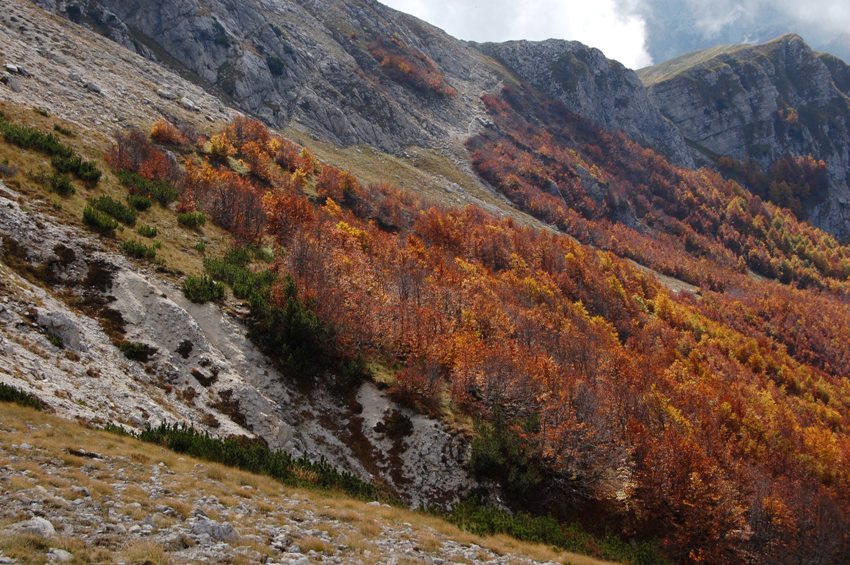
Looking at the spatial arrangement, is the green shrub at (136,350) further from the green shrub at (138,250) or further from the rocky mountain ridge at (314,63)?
the rocky mountain ridge at (314,63)

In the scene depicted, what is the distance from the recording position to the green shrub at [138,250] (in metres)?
33.3

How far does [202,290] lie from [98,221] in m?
8.18

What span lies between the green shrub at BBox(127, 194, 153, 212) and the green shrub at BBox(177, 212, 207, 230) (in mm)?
2534

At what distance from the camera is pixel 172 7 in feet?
331

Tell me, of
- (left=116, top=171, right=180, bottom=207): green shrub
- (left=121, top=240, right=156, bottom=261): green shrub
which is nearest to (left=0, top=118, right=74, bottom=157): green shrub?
(left=116, top=171, right=180, bottom=207): green shrub

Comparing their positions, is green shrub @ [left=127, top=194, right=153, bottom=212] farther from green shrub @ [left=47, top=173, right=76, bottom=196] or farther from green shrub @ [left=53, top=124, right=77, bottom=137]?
green shrub @ [left=53, top=124, right=77, bottom=137]

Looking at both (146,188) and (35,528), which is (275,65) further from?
(35,528)

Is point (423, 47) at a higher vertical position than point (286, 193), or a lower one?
higher

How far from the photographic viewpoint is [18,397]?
18.5 m

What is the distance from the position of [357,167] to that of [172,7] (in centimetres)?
4886

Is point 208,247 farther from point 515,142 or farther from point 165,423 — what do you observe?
point 515,142

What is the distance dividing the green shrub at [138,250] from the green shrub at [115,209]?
3.60 metres

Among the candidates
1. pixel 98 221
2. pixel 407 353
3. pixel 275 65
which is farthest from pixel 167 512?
pixel 275 65

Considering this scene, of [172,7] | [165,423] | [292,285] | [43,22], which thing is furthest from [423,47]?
[165,423]
